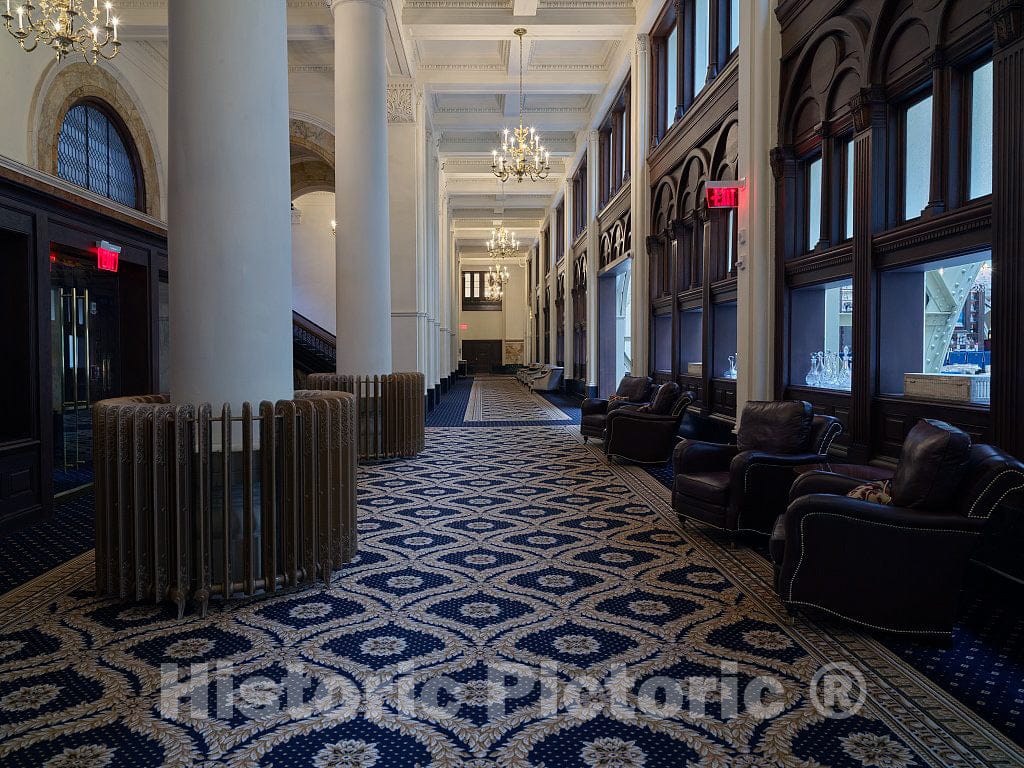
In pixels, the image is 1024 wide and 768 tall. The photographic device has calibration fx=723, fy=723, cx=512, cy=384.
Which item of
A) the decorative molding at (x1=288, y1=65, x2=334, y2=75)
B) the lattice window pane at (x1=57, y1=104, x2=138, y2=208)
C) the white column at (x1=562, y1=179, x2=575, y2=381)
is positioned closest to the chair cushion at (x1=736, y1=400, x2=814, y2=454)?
the lattice window pane at (x1=57, y1=104, x2=138, y2=208)

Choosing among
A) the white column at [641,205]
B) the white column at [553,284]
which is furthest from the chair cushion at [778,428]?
the white column at [553,284]

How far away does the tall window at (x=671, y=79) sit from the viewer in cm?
1001

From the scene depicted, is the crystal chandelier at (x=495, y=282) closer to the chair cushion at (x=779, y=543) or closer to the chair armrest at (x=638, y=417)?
the chair armrest at (x=638, y=417)

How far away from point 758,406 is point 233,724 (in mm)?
4013

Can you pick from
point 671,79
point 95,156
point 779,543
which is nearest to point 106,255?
point 95,156

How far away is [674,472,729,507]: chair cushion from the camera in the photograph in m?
4.55

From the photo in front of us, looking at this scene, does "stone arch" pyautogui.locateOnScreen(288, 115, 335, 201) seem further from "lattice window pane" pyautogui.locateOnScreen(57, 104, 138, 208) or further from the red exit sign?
the red exit sign

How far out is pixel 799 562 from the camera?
323cm

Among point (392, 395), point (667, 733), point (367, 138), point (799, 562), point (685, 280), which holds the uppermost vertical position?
point (367, 138)

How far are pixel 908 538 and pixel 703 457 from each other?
2090mm

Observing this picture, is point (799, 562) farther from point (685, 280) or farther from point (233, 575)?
point (685, 280)

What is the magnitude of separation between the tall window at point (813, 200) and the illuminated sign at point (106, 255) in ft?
20.4

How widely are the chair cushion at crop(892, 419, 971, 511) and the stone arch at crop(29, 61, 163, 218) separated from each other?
8009mm

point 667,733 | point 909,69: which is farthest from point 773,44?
point 667,733
